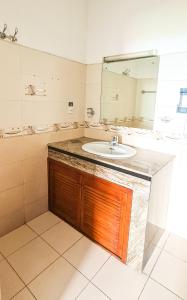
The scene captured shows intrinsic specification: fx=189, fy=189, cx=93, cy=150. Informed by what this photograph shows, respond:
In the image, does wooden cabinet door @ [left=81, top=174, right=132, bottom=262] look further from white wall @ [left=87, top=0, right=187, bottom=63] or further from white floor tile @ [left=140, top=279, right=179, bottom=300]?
white wall @ [left=87, top=0, right=187, bottom=63]

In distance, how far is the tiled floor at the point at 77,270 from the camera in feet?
4.14

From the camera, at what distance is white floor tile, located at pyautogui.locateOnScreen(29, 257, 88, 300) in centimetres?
124

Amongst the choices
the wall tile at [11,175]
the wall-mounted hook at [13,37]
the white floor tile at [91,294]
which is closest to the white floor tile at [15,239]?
the wall tile at [11,175]

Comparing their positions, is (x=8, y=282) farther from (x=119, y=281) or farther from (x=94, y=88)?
(x=94, y=88)

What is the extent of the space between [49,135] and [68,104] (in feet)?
1.32

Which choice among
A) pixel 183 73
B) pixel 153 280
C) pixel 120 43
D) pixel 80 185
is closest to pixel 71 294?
pixel 153 280

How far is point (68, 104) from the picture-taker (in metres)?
2.02

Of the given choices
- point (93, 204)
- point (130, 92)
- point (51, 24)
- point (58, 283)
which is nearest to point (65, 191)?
point (93, 204)

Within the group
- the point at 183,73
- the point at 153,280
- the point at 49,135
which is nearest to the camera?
the point at 153,280

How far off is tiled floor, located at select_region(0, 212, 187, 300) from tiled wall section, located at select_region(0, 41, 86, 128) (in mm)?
1047

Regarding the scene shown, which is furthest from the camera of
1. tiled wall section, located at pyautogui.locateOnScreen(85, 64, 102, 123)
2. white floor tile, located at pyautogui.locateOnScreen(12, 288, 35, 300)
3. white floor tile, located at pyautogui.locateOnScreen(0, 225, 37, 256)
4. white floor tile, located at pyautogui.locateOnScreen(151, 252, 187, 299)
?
tiled wall section, located at pyautogui.locateOnScreen(85, 64, 102, 123)

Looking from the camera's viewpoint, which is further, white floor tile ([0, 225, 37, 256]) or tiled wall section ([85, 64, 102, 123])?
tiled wall section ([85, 64, 102, 123])

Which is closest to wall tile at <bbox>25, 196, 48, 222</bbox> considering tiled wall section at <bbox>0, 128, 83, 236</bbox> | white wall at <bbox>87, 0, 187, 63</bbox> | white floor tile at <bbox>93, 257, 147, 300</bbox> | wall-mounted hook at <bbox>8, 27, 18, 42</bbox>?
tiled wall section at <bbox>0, 128, 83, 236</bbox>

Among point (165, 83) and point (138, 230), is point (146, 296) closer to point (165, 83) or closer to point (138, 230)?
point (138, 230)
